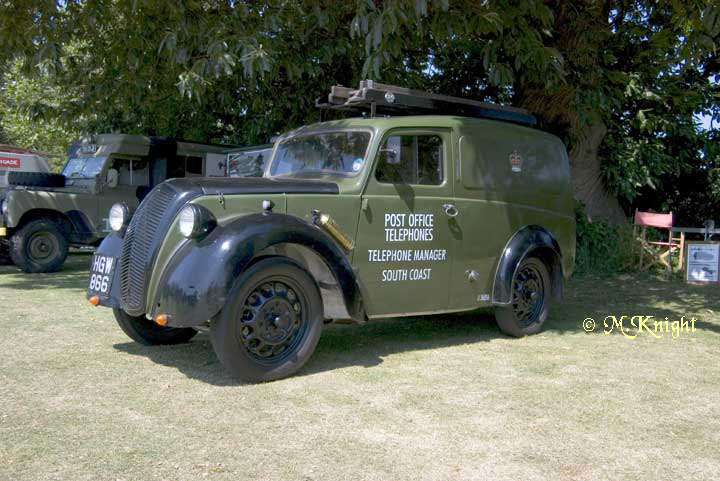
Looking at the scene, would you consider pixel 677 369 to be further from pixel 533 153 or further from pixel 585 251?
pixel 585 251

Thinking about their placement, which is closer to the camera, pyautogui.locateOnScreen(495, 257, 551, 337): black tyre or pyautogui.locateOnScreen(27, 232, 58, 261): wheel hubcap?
pyautogui.locateOnScreen(495, 257, 551, 337): black tyre

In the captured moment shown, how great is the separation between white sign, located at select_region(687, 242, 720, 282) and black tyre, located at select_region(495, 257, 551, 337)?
552 centimetres

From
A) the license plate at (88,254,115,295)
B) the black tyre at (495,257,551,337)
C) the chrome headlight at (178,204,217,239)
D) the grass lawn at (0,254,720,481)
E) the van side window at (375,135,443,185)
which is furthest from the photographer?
the black tyre at (495,257,551,337)

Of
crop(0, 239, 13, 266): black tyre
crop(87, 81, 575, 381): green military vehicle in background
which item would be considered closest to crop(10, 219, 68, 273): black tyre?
crop(0, 239, 13, 266): black tyre

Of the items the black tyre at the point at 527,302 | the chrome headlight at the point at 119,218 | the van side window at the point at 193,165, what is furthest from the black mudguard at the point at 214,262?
the van side window at the point at 193,165

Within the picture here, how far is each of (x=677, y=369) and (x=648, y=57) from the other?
26.4 feet

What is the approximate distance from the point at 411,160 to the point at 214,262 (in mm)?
2164

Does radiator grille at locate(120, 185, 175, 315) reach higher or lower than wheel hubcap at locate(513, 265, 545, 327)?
higher

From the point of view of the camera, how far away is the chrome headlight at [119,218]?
18.7 feet

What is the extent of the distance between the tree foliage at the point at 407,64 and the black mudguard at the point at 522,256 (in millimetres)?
2469

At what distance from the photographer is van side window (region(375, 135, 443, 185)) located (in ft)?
19.3

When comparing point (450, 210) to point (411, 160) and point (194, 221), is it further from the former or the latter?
point (194, 221)

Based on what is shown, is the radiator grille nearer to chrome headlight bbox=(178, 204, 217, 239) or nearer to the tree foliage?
chrome headlight bbox=(178, 204, 217, 239)

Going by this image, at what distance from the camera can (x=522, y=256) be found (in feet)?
21.8
